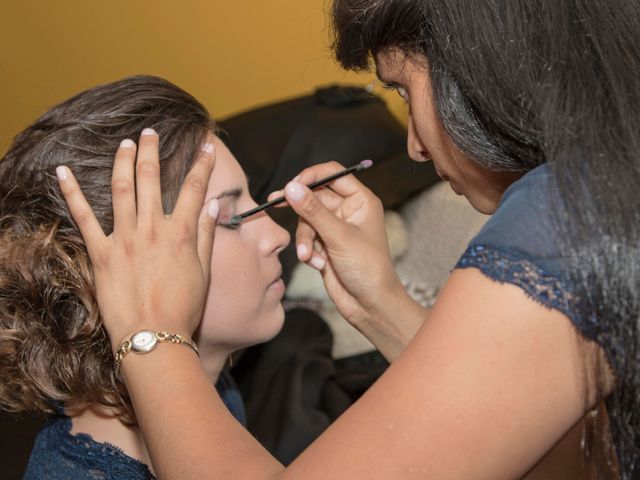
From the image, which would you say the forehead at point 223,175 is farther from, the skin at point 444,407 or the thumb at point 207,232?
the skin at point 444,407

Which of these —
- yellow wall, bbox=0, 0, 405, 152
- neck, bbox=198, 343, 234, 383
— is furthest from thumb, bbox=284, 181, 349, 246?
yellow wall, bbox=0, 0, 405, 152

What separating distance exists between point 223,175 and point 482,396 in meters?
0.63

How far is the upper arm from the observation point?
72 cm

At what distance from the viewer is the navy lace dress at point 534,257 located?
722 mm

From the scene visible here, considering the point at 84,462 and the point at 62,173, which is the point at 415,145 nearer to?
the point at 62,173

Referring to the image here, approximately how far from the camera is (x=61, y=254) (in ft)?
3.65

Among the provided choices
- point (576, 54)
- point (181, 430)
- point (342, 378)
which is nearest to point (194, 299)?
point (181, 430)

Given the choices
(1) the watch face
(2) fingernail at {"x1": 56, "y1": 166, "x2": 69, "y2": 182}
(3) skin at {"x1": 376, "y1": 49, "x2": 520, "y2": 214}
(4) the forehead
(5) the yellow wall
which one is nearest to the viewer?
(1) the watch face

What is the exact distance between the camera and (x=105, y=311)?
945 mm

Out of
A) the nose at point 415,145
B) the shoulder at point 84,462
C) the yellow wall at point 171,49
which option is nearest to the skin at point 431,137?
the nose at point 415,145

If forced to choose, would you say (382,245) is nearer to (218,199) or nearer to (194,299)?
(218,199)

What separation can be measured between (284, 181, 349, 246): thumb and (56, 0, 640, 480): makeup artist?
→ 261mm

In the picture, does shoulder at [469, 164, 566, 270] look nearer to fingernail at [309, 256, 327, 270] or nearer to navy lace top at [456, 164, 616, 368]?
navy lace top at [456, 164, 616, 368]

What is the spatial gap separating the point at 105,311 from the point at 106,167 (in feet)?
0.88
